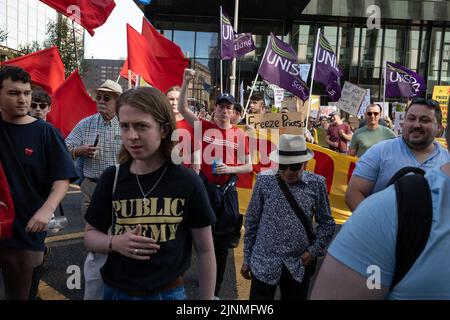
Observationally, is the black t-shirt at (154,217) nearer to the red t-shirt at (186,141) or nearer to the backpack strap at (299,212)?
the backpack strap at (299,212)

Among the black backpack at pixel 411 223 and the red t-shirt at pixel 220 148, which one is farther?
the red t-shirt at pixel 220 148

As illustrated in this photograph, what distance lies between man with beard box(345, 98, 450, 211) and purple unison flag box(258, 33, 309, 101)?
6055 mm

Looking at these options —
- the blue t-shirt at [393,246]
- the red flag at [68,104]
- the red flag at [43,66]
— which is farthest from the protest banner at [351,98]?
the blue t-shirt at [393,246]

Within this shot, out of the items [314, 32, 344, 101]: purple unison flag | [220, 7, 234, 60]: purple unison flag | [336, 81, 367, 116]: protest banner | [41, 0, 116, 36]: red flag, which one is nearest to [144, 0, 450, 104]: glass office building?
[220, 7, 234, 60]: purple unison flag

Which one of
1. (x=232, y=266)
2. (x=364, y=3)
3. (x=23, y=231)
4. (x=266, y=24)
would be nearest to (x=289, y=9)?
(x=266, y=24)

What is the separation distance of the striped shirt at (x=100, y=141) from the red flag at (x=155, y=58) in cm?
208

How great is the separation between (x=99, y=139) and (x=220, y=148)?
1.14m

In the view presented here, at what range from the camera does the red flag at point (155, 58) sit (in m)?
6.12

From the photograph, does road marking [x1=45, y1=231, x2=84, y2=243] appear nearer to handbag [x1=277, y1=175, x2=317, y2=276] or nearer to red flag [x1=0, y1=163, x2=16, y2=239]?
red flag [x1=0, y1=163, x2=16, y2=239]

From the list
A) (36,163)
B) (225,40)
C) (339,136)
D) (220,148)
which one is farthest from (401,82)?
(36,163)

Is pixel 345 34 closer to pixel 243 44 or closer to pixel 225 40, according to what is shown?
pixel 243 44

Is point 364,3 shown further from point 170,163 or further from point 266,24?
point 170,163

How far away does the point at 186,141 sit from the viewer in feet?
13.1
